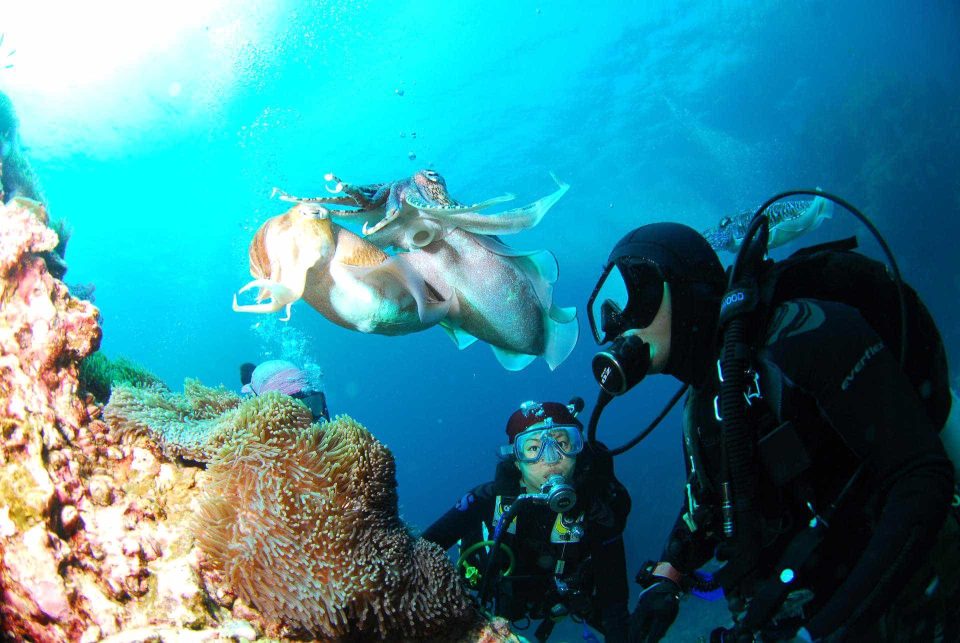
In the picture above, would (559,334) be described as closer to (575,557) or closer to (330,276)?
(330,276)

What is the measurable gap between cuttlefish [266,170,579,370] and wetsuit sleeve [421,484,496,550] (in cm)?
346

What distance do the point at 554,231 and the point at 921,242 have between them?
39.5 metres

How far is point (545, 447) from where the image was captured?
5.32m

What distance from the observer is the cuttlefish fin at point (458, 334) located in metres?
3.02

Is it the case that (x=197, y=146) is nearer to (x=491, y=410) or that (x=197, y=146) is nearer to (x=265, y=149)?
(x=265, y=149)

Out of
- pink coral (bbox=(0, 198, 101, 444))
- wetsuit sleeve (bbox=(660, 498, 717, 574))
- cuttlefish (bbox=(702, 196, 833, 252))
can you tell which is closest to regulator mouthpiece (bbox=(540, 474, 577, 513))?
wetsuit sleeve (bbox=(660, 498, 717, 574))

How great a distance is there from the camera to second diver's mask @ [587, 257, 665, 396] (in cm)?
225

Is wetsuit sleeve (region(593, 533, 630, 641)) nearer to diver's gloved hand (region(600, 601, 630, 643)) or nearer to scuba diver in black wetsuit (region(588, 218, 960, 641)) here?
diver's gloved hand (region(600, 601, 630, 643))

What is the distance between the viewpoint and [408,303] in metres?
2.42

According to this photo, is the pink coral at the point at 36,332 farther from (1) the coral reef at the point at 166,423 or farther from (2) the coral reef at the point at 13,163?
(2) the coral reef at the point at 13,163

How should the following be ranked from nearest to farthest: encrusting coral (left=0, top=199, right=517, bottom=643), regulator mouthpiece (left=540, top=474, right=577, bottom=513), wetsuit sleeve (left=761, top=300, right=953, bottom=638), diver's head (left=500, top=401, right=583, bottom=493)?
1. wetsuit sleeve (left=761, top=300, right=953, bottom=638)
2. encrusting coral (left=0, top=199, right=517, bottom=643)
3. regulator mouthpiece (left=540, top=474, right=577, bottom=513)
4. diver's head (left=500, top=401, right=583, bottom=493)

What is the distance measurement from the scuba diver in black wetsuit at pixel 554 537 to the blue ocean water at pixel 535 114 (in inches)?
724

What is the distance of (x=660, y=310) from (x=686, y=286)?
0.16 meters

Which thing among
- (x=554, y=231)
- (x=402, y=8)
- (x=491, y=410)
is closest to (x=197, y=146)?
(x=402, y=8)
